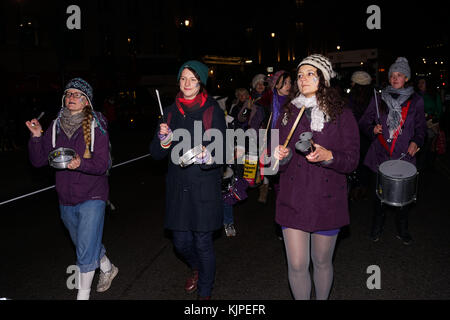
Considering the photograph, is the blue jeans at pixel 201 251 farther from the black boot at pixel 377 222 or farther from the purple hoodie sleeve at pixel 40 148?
the black boot at pixel 377 222

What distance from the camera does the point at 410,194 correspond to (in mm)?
4695

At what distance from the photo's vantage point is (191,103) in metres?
3.59

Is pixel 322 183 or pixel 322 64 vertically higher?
pixel 322 64

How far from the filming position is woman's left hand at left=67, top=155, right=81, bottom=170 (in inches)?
129

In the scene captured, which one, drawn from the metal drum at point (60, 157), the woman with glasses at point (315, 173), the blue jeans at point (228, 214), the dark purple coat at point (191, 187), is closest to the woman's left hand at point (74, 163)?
the metal drum at point (60, 157)

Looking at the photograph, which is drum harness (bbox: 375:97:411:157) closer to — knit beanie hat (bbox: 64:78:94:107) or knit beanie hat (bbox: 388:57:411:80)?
knit beanie hat (bbox: 388:57:411:80)

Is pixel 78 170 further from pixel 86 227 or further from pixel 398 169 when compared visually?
pixel 398 169

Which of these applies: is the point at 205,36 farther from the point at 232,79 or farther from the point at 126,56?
the point at 126,56

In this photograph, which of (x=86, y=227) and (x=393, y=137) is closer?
(x=86, y=227)

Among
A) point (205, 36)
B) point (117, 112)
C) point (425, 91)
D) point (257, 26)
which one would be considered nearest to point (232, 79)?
point (205, 36)

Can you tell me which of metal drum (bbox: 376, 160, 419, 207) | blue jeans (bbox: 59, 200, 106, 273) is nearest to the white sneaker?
blue jeans (bbox: 59, 200, 106, 273)

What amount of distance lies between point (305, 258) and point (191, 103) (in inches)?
61.2

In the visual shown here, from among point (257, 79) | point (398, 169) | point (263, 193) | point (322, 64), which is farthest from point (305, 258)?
point (263, 193)

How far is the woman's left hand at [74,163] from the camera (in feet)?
10.7
